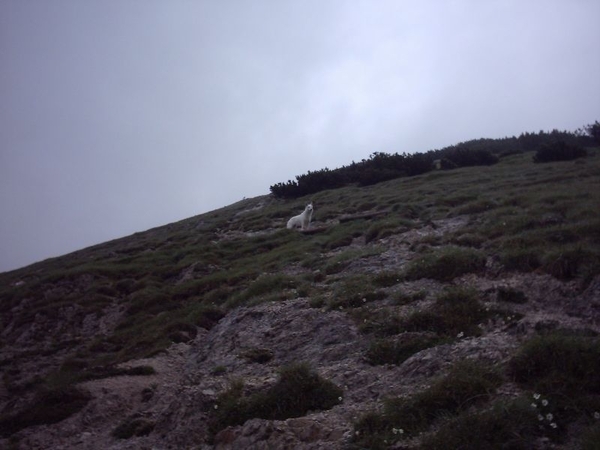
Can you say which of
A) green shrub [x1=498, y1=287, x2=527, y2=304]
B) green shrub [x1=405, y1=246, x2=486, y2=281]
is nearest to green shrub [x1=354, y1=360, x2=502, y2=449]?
green shrub [x1=498, y1=287, x2=527, y2=304]

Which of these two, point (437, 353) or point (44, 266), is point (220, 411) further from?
point (44, 266)

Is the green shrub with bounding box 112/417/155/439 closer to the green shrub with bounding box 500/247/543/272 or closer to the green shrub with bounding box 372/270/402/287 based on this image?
the green shrub with bounding box 372/270/402/287

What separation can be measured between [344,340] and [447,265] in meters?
3.16

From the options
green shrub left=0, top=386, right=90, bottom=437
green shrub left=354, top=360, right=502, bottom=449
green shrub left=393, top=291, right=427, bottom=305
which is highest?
green shrub left=393, top=291, right=427, bottom=305

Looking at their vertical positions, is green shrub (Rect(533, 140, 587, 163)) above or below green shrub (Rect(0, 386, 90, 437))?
above

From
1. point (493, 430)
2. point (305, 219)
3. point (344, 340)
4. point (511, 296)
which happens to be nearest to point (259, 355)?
point (344, 340)

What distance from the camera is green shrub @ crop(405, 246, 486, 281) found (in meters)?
10.8

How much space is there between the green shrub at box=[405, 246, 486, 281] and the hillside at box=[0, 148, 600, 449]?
4 centimetres

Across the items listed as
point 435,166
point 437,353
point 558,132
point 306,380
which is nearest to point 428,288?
point 437,353

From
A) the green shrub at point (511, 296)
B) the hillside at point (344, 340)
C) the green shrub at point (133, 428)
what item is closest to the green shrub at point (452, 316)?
the hillside at point (344, 340)

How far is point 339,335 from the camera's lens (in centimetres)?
934

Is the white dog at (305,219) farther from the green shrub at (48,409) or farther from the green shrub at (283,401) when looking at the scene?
the green shrub at (283,401)

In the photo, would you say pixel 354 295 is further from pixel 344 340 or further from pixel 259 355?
pixel 259 355

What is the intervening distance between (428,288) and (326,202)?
685 inches
